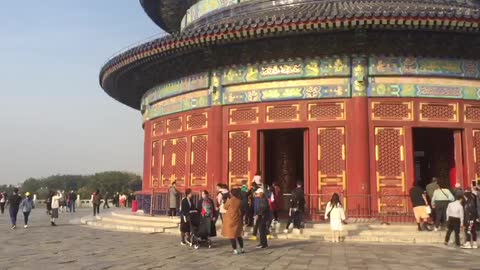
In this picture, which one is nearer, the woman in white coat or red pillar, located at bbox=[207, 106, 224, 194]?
the woman in white coat

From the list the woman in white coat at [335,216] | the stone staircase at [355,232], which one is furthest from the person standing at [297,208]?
the woman in white coat at [335,216]

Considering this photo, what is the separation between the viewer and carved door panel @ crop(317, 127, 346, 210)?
50.0 feet

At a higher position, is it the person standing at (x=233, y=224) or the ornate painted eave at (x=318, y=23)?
the ornate painted eave at (x=318, y=23)

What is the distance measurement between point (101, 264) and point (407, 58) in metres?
11.2

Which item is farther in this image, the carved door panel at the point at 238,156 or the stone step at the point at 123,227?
the carved door panel at the point at 238,156

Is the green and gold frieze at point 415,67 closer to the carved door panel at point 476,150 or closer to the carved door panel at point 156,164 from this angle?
the carved door panel at point 476,150

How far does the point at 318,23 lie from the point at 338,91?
7.81 ft

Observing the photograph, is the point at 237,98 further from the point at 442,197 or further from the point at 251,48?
the point at 442,197

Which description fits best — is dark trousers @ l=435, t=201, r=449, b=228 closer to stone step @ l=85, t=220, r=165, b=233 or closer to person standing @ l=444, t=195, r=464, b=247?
person standing @ l=444, t=195, r=464, b=247

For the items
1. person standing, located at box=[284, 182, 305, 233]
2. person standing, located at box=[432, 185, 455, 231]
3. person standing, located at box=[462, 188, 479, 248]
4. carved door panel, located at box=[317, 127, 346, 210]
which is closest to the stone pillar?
carved door panel, located at box=[317, 127, 346, 210]

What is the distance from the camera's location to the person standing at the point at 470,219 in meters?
11.4

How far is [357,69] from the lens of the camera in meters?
15.4

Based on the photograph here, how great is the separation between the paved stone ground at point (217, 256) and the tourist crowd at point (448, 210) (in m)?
0.69

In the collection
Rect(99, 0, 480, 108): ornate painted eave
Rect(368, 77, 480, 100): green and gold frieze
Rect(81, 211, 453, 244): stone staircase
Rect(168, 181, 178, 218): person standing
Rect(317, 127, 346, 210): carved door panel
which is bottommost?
Rect(81, 211, 453, 244): stone staircase
